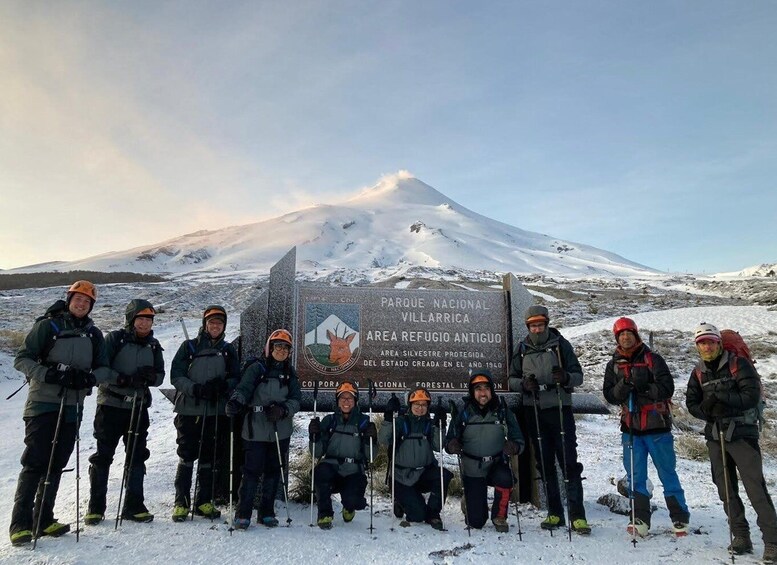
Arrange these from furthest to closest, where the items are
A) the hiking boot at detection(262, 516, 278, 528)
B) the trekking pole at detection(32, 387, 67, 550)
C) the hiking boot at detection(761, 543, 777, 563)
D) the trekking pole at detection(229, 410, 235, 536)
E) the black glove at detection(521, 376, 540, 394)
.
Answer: the black glove at detection(521, 376, 540, 394) < the hiking boot at detection(262, 516, 278, 528) < the trekking pole at detection(229, 410, 235, 536) < the trekking pole at detection(32, 387, 67, 550) < the hiking boot at detection(761, 543, 777, 563)

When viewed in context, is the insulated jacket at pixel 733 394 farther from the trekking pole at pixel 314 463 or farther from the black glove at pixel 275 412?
the black glove at pixel 275 412

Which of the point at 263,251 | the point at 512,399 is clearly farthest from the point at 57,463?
the point at 263,251

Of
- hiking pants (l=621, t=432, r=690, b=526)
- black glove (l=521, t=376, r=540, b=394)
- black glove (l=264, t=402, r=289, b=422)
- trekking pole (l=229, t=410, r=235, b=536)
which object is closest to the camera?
trekking pole (l=229, t=410, r=235, b=536)

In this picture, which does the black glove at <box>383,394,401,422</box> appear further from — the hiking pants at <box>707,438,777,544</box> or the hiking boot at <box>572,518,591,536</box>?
the hiking pants at <box>707,438,777,544</box>

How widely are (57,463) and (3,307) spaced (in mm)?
31242

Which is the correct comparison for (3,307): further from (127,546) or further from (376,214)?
(376,214)

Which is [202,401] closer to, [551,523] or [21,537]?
[21,537]

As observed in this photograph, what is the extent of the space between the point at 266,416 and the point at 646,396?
399 centimetres

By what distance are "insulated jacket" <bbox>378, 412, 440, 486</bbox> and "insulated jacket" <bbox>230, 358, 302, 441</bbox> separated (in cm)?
112

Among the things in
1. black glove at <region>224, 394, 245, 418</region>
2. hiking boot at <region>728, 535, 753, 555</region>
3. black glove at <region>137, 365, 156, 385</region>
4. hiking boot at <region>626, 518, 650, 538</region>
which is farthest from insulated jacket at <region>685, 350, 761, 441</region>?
black glove at <region>137, 365, 156, 385</region>

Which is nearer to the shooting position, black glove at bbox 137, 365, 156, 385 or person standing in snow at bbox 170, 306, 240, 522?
Result: black glove at bbox 137, 365, 156, 385

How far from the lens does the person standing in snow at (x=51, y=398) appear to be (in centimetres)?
446

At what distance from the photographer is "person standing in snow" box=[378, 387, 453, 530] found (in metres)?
5.43

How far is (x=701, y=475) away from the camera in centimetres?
726
